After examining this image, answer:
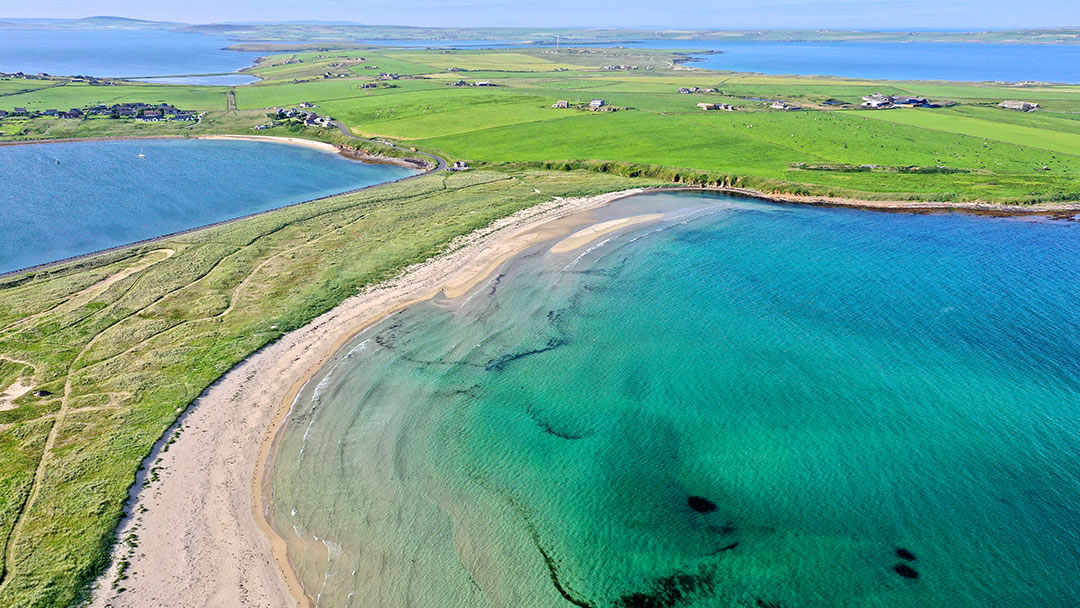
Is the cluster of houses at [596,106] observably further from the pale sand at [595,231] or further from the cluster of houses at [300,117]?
the pale sand at [595,231]

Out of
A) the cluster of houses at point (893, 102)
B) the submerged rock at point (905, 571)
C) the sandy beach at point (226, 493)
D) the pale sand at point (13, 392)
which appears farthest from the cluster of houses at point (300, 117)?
the submerged rock at point (905, 571)

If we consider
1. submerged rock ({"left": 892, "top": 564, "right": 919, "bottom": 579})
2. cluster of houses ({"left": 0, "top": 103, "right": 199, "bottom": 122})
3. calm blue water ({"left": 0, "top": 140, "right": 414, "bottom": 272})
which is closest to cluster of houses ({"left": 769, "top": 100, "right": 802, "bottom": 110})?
calm blue water ({"left": 0, "top": 140, "right": 414, "bottom": 272})

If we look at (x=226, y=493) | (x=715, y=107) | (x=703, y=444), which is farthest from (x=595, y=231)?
(x=715, y=107)

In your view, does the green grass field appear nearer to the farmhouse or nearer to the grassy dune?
the grassy dune

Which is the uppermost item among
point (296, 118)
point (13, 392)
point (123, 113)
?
point (296, 118)

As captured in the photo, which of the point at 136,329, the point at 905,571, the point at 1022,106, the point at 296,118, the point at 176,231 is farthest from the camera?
the point at 296,118

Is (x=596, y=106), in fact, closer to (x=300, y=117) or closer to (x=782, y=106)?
(x=782, y=106)

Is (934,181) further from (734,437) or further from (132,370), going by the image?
(132,370)

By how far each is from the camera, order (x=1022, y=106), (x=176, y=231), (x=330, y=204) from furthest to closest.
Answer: (x=1022, y=106)
(x=330, y=204)
(x=176, y=231)
